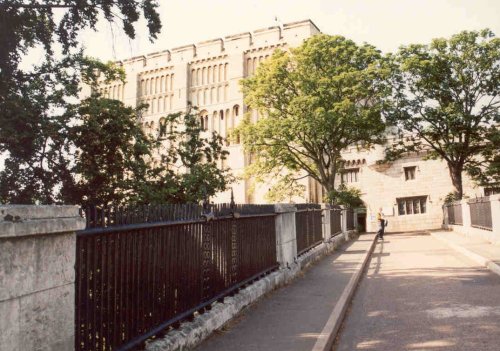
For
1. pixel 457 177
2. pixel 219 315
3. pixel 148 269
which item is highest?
pixel 457 177

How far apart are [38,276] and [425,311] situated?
5.76 m

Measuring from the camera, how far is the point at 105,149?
40.6 feet

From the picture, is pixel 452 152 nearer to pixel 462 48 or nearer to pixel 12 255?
pixel 462 48

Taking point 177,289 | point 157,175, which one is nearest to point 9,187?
point 157,175

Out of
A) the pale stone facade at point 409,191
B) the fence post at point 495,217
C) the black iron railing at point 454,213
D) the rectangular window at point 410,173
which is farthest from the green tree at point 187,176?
the rectangular window at point 410,173

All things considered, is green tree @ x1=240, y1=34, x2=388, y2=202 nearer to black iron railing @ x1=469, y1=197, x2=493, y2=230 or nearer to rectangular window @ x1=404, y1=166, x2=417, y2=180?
rectangular window @ x1=404, y1=166, x2=417, y2=180

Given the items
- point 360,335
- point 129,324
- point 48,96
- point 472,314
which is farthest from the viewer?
point 48,96

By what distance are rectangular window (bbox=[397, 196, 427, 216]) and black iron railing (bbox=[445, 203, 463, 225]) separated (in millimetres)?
5823

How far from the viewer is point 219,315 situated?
5.60 m

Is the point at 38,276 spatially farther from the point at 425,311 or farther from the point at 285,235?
the point at 285,235

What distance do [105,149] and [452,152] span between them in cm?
2636

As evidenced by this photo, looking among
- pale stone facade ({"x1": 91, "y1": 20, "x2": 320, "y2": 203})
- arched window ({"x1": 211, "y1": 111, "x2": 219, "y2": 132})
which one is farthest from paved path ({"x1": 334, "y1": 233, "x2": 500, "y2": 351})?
arched window ({"x1": 211, "y1": 111, "x2": 219, "y2": 132})

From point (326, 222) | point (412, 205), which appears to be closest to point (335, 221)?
point (326, 222)

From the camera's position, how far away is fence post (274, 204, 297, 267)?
936 centimetres
